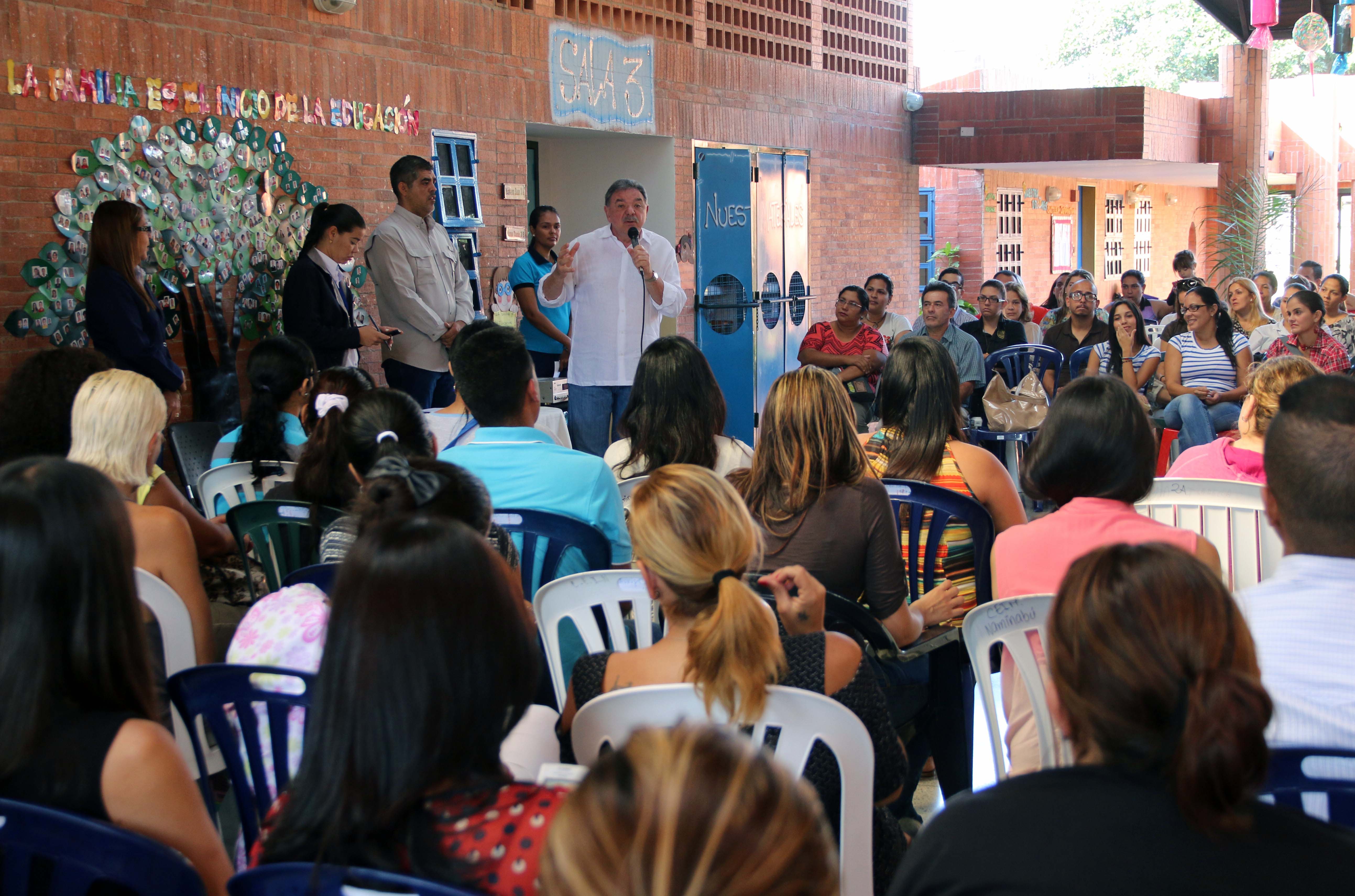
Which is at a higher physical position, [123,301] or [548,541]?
[123,301]

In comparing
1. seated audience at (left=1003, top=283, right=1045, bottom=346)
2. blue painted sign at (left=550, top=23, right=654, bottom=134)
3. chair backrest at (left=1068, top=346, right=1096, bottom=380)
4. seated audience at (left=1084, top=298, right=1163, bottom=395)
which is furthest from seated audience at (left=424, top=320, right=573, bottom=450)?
seated audience at (left=1003, top=283, right=1045, bottom=346)

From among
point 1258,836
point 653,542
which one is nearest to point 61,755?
point 653,542

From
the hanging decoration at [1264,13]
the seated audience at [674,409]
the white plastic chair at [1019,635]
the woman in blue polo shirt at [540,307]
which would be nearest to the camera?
the white plastic chair at [1019,635]

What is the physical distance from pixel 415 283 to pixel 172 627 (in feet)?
13.0

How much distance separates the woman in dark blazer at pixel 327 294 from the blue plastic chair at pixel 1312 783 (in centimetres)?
467

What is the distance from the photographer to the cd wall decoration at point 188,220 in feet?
16.2

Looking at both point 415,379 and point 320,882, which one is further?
point 415,379

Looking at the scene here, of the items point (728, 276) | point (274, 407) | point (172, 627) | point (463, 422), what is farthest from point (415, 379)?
point (728, 276)

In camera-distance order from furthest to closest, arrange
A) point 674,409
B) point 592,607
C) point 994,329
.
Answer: point 994,329
point 674,409
point 592,607

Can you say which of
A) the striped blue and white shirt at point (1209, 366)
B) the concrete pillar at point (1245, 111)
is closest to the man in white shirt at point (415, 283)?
Answer: the striped blue and white shirt at point (1209, 366)

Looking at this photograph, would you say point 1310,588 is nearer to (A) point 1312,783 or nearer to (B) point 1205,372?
(A) point 1312,783

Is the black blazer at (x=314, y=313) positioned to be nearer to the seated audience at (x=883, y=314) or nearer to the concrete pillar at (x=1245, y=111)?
the seated audience at (x=883, y=314)

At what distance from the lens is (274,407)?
3881 mm

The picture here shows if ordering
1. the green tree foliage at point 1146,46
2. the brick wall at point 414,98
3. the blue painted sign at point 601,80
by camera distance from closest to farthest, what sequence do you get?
the brick wall at point 414,98, the blue painted sign at point 601,80, the green tree foliage at point 1146,46
